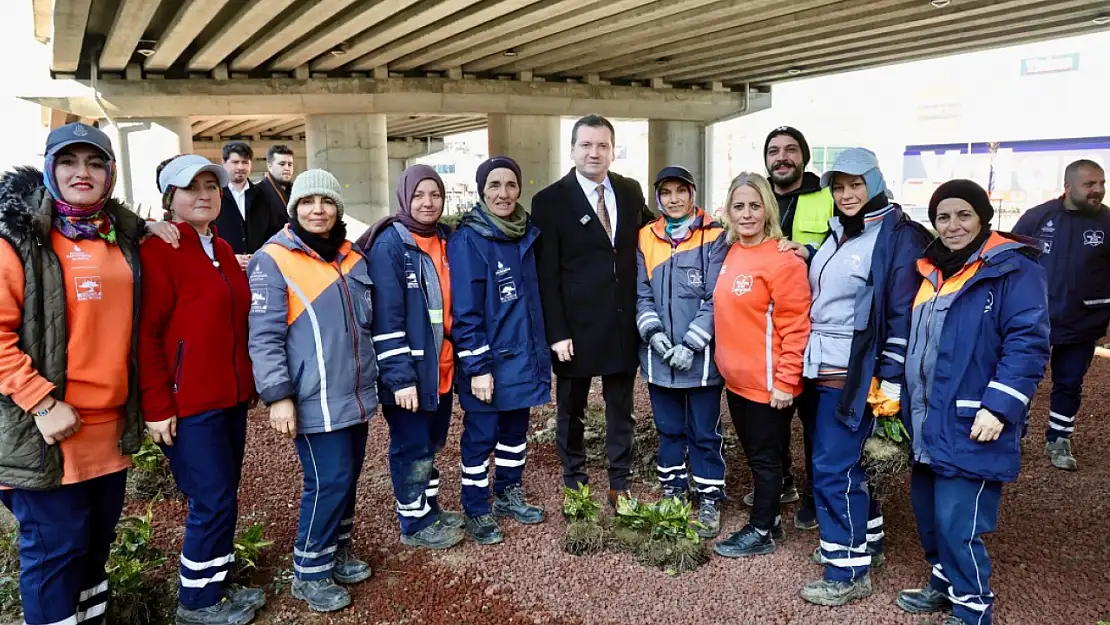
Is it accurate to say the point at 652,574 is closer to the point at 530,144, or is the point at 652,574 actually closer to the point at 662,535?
the point at 662,535

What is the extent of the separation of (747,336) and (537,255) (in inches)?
48.4

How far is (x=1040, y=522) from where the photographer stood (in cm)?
426

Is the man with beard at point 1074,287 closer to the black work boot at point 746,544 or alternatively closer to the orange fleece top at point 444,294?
the black work boot at point 746,544

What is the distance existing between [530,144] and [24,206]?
61.6 feet

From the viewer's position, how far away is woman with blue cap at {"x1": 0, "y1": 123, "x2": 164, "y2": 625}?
253 centimetres

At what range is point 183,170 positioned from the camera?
3.15 metres

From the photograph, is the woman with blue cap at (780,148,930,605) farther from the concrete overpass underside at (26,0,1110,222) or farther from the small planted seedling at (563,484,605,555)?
the concrete overpass underside at (26,0,1110,222)

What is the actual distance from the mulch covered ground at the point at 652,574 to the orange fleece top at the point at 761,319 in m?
0.96

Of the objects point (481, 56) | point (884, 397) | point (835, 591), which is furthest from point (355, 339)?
point (481, 56)

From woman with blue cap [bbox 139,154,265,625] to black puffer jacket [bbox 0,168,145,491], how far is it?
12.7 inches

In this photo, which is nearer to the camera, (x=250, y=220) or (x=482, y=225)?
(x=482, y=225)

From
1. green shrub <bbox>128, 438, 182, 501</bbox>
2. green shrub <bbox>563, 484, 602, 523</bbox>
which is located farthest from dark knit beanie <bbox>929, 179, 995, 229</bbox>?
green shrub <bbox>128, 438, 182, 501</bbox>

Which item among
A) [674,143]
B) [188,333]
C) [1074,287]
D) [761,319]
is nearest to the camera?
[188,333]

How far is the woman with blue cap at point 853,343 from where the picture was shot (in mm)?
3236
